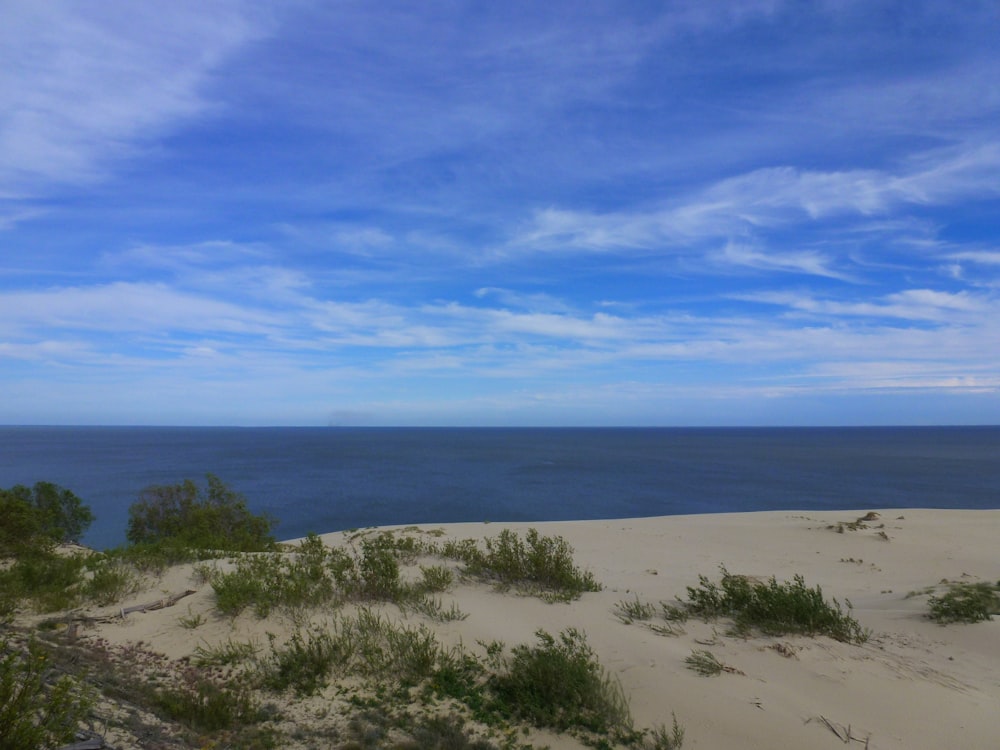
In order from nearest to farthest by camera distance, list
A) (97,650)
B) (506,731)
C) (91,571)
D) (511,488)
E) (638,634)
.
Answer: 1. (506,731)
2. (97,650)
3. (638,634)
4. (91,571)
5. (511,488)

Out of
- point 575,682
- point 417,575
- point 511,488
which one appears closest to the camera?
point 575,682

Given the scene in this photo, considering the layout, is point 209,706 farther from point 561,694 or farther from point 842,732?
point 842,732

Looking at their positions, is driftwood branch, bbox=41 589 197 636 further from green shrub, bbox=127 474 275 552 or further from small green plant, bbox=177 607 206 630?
green shrub, bbox=127 474 275 552

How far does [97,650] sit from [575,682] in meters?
6.03

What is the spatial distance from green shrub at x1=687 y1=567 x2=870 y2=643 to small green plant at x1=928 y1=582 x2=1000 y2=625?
58.0 inches

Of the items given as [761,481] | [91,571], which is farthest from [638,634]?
[761,481]

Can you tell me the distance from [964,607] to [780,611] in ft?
9.92

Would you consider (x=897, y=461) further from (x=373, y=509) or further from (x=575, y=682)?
(x=575, y=682)

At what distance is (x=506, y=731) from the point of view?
5676mm

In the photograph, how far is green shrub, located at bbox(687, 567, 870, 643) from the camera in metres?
8.02

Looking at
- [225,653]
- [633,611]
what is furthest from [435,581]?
[225,653]

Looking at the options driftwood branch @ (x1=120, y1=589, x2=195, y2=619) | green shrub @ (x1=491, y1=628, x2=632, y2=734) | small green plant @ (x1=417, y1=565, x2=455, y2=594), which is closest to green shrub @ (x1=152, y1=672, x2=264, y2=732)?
green shrub @ (x1=491, y1=628, x2=632, y2=734)

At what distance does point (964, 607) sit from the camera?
872 cm

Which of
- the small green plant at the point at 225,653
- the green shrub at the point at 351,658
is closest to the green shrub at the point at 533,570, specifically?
the green shrub at the point at 351,658
